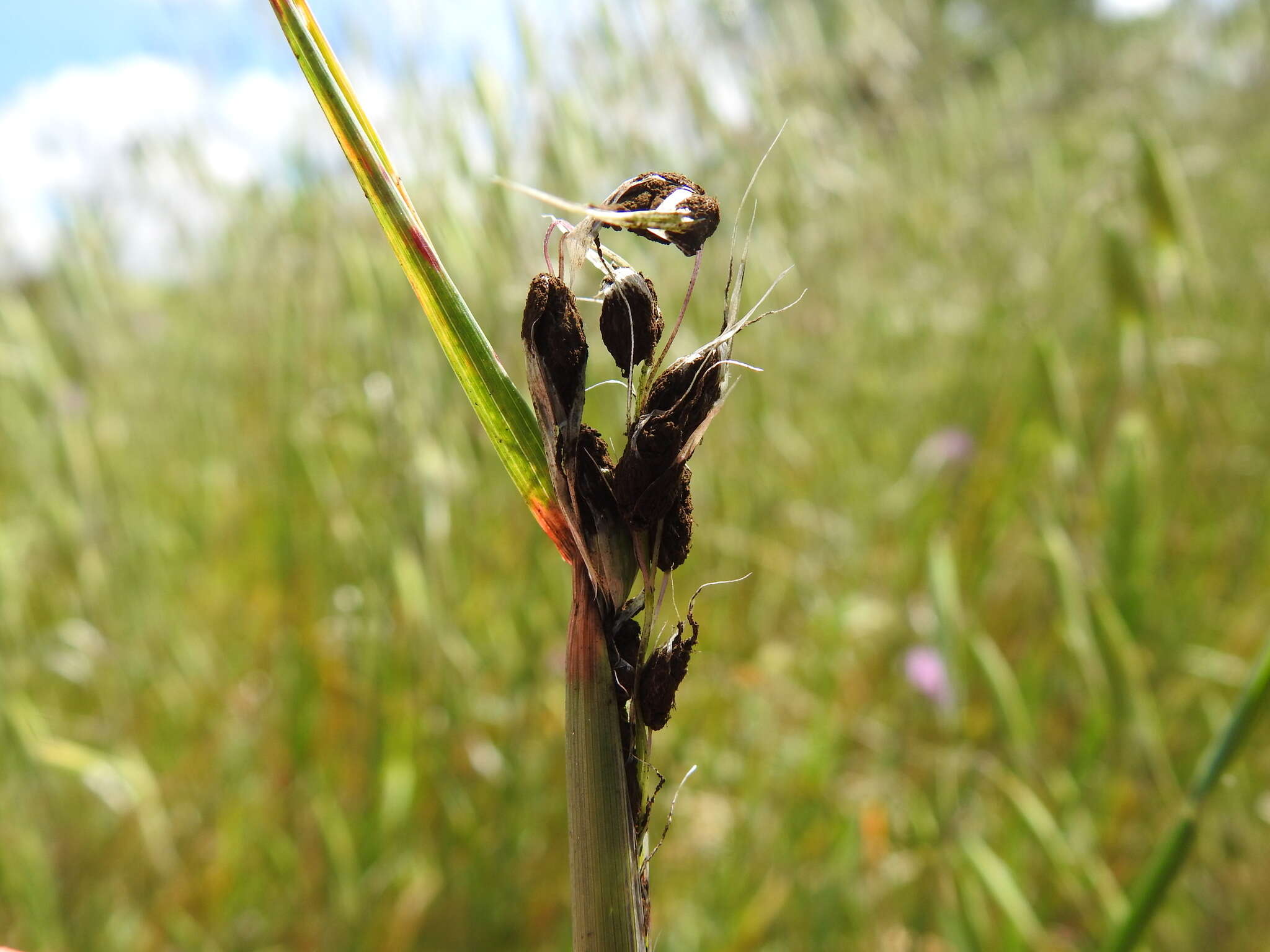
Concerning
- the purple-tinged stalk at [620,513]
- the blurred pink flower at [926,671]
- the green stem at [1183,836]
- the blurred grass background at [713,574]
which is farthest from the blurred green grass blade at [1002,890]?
the purple-tinged stalk at [620,513]

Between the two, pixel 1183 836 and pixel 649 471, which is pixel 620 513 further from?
pixel 1183 836

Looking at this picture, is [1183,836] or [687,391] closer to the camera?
[687,391]

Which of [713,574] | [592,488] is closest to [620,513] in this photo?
[592,488]

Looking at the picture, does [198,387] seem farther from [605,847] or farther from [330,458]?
[605,847]

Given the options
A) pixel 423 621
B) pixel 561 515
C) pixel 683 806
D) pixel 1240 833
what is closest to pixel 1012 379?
pixel 1240 833

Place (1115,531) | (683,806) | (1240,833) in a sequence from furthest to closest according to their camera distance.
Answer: (683,806) < (1240,833) < (1115,531)

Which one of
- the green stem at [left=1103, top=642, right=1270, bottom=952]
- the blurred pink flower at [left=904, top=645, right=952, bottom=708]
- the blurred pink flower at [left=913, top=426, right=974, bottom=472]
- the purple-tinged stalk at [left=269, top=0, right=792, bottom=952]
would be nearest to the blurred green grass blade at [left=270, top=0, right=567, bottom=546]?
the purple-tinged stalk at [left=269, top=0, right=792, bottom=952]
